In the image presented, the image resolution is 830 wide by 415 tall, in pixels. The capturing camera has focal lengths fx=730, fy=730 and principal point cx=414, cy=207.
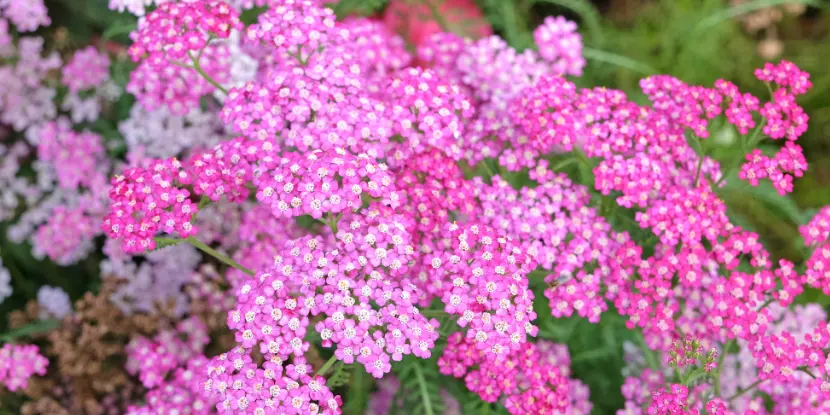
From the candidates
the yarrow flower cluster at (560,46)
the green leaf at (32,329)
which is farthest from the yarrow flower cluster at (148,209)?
the yarrow flower cluster at (560,46)

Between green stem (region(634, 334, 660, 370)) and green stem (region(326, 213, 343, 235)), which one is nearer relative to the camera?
green stem (region(326, 213, 343, 235))

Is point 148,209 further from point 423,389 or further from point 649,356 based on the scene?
point 649,356

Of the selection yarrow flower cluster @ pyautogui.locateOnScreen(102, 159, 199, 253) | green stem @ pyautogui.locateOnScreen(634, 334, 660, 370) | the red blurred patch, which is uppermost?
the red blurred patch

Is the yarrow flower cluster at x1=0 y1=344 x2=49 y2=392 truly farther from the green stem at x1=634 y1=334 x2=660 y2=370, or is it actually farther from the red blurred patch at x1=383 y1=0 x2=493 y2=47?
the red blurred patch at x1=383 y1=0 x2=493 y2=47

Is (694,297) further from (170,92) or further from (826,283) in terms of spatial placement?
(170,92)

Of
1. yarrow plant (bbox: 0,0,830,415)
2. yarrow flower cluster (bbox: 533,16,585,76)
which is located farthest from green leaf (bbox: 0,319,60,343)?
yarrow flower cluster (bbox: 533,16,585,76)

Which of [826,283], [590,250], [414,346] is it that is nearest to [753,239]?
[826,283]

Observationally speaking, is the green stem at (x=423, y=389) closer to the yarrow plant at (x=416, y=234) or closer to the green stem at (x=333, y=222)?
the yarrow plant at (x=416, y=234)

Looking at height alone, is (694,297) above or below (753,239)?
below
